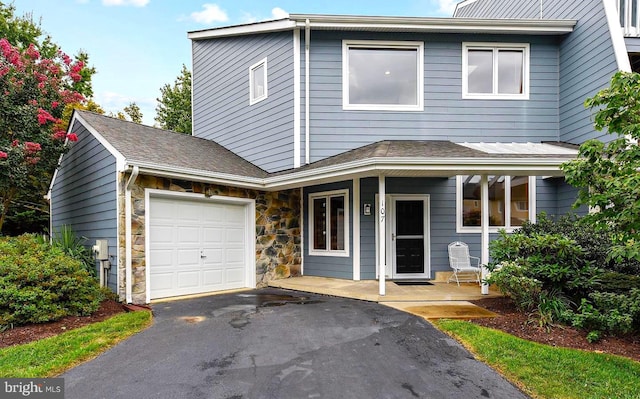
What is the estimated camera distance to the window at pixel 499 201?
8.29 m

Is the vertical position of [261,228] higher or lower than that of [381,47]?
lower

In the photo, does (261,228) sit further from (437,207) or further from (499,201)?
(499,201)

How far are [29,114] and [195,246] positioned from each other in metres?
4.62

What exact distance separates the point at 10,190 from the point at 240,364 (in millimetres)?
7927

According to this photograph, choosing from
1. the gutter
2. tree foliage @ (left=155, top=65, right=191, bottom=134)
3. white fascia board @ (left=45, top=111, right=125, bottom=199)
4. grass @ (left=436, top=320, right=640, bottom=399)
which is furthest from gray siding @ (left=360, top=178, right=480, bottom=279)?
tree foliage @ (left=155, top=65, right=191, bottom=134)

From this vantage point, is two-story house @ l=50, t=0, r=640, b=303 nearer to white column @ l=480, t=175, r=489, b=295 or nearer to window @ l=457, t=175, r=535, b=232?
window @ l=457, t=175, r=535, b=232

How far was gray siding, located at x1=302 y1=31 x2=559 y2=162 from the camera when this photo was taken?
8.33 metres

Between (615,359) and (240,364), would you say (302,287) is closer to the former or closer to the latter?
(240,364)

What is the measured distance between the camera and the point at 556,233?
553 cm

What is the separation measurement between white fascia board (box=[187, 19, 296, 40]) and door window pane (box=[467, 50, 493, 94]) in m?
4.32

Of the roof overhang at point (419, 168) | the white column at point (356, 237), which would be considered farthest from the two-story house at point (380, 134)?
the roof overhang at point (419, 168)

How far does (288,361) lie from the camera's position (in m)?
3.66

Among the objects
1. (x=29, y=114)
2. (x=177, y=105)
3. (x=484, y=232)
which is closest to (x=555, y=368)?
(x=484, y=232)

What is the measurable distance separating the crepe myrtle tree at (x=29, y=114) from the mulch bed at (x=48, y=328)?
12.9ft
